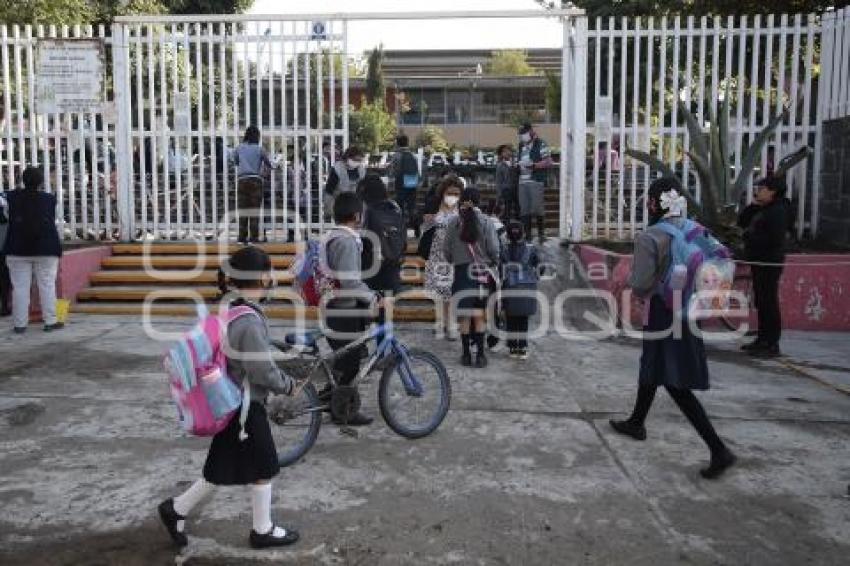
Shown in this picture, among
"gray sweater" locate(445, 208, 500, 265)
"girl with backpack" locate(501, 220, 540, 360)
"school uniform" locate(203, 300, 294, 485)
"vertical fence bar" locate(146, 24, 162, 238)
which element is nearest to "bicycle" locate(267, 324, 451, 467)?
"school uniform" locate(203, 300, 294, 485)

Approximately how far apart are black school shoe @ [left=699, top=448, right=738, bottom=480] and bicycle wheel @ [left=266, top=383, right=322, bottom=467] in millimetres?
2270

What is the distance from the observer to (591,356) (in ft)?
26.7

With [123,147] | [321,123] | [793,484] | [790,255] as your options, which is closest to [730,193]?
[790,255]

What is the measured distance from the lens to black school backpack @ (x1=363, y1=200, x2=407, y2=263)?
7.21 meters

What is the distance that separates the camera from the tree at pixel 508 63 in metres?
53.2

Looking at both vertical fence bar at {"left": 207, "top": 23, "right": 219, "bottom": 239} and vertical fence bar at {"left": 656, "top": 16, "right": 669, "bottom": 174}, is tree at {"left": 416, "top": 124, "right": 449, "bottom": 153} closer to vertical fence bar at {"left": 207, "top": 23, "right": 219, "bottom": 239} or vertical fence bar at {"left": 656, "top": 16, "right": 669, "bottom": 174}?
vertical fence bar at {"left": 207, "top": 23, "right": 219, "bottom": 239}

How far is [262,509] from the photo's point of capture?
156 inches

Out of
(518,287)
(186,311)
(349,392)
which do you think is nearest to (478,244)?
(518,287)

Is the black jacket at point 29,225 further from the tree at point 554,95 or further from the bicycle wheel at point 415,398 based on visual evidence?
the tree at point 554,95

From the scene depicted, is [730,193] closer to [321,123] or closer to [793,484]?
[321,123]

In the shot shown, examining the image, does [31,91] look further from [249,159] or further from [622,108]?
[622,108]

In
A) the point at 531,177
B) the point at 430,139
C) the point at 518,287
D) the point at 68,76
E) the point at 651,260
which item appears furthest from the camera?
the point at 430,139

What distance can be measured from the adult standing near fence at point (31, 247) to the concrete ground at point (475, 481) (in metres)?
1.75

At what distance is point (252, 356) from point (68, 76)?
8487 mm
